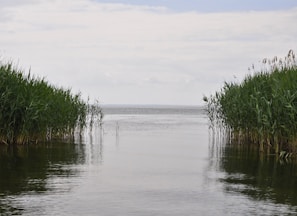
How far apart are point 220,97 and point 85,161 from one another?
11.2 m

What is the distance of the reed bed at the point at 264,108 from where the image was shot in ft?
57.9

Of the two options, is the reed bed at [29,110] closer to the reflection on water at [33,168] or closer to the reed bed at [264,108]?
the reflection on water at [33,168]

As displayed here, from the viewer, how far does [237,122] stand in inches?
925

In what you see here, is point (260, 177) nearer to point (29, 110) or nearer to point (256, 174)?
A: point (256, 174)

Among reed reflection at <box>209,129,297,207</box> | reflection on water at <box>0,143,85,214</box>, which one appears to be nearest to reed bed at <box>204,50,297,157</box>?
reed reflection at <box>209,129,297,207</box>

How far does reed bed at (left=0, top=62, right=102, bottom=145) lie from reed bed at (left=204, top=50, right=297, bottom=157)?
6831mm

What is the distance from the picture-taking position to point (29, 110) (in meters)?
20.2

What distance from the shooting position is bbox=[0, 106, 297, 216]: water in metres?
10.1

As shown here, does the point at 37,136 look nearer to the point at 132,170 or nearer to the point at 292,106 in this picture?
the point at 132,170

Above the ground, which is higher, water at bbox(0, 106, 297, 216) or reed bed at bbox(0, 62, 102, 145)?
reed bed at bbox(0, 62, 102, 145)

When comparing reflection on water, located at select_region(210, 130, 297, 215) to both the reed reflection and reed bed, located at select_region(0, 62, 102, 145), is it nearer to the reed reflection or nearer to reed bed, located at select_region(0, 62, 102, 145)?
the reed reflection

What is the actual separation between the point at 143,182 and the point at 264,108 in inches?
294

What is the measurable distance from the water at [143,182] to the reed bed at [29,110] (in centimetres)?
85

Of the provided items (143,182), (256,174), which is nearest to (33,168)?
(143,182)
